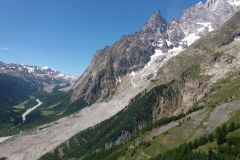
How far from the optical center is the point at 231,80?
600 feet

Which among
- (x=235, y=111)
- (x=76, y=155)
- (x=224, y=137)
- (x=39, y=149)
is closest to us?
(x=224, y=137)

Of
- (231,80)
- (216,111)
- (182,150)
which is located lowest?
(182,150)

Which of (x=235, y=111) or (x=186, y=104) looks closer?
(x=235, y=111)

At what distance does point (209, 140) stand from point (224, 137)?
6122 mm

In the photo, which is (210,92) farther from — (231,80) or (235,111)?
(235,111)

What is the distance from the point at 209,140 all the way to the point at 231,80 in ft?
441

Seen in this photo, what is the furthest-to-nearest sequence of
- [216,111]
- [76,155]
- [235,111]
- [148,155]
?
[76,155] → [216,111] → [235,111] → [148,155]

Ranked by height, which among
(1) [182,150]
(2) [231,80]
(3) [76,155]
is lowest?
(3) [76,155]

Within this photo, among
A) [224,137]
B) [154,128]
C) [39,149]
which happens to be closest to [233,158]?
[224,137]

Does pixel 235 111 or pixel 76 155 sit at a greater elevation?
pixel 235 111

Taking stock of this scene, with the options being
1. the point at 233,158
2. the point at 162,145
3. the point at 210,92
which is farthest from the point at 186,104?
the point at 233,158

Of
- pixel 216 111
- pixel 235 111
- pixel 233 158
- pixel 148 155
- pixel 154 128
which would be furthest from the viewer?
pixel 154 128

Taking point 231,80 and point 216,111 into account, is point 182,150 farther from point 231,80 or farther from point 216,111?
point 231,80

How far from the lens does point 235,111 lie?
94.8 meters
